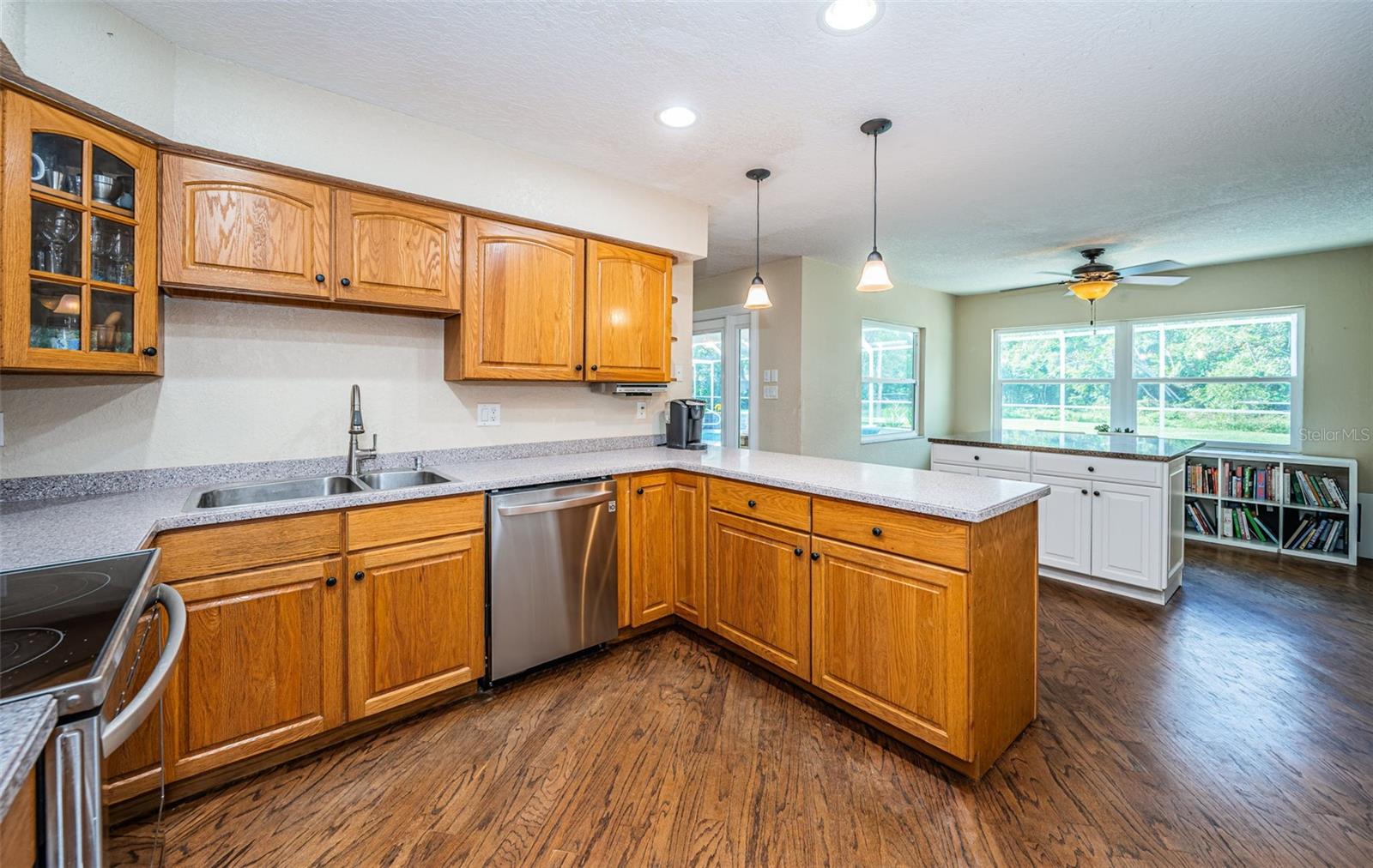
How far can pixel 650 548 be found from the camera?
276cm

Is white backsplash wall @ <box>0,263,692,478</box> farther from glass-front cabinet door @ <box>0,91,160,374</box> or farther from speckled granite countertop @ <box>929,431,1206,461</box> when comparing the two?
speckled granite countertop @ <box>929,431,1206,461</box>

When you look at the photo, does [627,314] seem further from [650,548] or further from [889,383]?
[889,383]

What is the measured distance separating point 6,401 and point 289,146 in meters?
1.22

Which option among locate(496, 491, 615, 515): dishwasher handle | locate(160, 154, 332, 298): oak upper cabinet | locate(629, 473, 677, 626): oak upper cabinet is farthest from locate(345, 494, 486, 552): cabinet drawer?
locate(160, 154, 332, 298): oak upper cabinet

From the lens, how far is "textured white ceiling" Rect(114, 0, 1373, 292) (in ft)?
5.69

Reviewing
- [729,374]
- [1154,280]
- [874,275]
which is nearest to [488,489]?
[874,275]

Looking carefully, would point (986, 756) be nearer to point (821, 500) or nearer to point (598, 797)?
point (821, 500)

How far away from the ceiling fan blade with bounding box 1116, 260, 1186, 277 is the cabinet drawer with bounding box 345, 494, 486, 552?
4405mm

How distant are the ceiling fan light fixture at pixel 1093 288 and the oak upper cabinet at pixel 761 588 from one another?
3.49 m

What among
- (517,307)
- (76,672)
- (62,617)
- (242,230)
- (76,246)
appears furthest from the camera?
(517,307)

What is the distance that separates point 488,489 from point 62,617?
1.31 m

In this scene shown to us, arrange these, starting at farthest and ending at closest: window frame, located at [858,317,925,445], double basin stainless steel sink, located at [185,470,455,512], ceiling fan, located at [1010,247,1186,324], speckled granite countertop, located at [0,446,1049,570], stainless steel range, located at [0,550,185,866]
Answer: window frame, located at [858,317,925,445] < ceiling fan, located at [1010,247,1186,324] < double basin stainless steel sink, located at [185,470,455,512] < speckled granite countertop, located at [0,446,1049,570] < stainless steel range, located at [0,550,185,866]

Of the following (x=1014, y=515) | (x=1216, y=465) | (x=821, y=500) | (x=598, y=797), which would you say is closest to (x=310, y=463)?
(x=598, y=797)

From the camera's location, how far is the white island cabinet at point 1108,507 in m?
3.19
